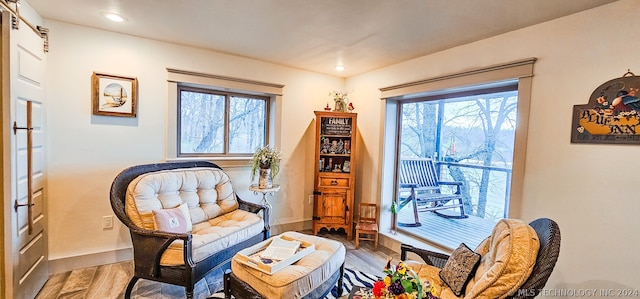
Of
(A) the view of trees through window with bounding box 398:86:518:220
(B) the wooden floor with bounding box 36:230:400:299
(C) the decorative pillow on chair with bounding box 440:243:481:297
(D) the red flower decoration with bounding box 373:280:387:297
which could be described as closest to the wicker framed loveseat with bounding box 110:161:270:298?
(B) the wooden floor with bounding box 36:230:400:299

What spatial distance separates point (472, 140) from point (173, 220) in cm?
302

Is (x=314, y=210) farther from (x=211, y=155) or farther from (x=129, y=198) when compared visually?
(x=129, y=198)

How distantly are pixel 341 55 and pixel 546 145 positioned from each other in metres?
2.10

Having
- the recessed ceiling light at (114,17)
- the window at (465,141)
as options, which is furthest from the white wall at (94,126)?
the window at (465,141)

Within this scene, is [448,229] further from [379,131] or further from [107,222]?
[107,222]

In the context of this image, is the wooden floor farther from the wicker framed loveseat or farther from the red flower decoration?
the red flower decoration

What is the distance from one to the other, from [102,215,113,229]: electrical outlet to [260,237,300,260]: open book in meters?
1.78

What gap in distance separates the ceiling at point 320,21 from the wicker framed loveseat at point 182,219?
4.34 feet

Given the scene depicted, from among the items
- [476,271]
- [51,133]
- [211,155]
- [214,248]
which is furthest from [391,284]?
[51,133]

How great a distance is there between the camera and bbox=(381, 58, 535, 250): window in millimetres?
2373

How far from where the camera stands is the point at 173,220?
2.30 meters

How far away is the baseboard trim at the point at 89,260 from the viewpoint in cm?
258

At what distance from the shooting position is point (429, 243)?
3225 millimetres

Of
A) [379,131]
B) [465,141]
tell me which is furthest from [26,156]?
[465,141]
